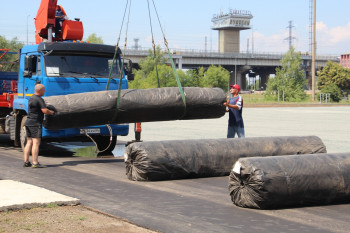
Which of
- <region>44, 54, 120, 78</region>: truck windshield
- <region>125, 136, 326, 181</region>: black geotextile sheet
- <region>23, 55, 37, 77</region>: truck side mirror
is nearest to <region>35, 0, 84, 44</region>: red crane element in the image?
<region>23, 55, 37, 77</region>: truck side mirror

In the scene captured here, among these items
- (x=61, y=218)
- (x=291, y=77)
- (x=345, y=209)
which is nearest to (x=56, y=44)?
(x=61, y=218)

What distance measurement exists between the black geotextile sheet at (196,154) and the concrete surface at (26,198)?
85.5 inches

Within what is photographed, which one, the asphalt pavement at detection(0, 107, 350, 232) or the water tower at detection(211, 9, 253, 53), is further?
the water tower at detection(211, 9, 253, 53)

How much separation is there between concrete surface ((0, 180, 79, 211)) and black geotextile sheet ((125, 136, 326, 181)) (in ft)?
7.12

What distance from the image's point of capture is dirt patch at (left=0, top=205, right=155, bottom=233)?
6648 millimetres

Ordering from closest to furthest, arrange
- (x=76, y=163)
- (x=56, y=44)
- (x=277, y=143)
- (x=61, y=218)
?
(x=61, y=218)
(x=277, y=143)
(x=76, y=163)
(x=56, y=44)

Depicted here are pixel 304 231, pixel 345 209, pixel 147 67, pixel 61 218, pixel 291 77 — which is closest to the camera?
pixel 304 231

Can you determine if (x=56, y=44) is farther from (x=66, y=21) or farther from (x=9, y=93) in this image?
(x=9, y=93)

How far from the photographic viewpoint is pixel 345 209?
313 inches

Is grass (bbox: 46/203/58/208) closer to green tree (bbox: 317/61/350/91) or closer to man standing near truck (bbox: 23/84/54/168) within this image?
man standing near truck (bbox: 23/84/54/168)

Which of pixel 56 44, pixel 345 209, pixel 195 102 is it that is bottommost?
pixel 345 209

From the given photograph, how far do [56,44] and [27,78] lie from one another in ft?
4.10

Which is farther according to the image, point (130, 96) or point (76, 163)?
point (76, 163)

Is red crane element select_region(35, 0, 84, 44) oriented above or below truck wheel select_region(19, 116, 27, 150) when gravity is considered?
above
